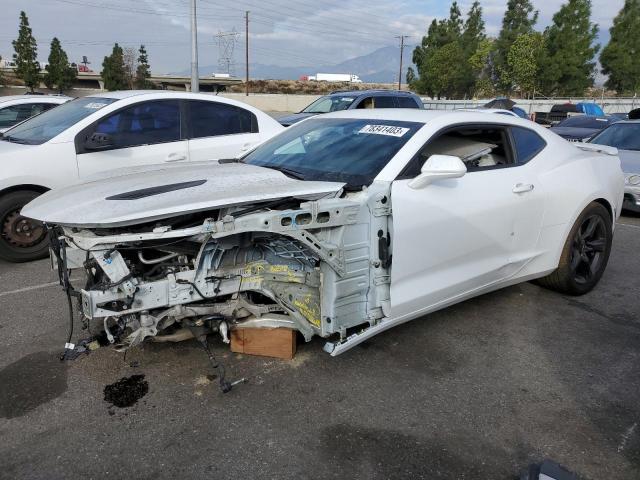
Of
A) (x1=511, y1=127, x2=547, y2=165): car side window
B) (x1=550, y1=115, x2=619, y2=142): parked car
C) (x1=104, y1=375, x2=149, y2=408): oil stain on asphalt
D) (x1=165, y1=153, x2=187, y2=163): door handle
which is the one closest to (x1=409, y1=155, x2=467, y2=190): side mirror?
(x1=511, y1=127, x2=547, y2=165): car side window

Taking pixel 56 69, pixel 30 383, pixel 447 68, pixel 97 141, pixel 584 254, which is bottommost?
pixel 30 383

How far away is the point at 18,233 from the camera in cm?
511

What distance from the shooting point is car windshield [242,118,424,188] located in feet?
10.6

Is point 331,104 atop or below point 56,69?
below

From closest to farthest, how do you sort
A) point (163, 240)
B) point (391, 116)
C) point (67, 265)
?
point (163, 240), point (67, 265), point (391, 116)

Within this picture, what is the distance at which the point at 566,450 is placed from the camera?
2.52 metres

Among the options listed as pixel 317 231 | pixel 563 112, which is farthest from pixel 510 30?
pixel 317 231

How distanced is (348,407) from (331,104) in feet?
32.6

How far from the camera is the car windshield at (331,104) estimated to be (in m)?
11.6

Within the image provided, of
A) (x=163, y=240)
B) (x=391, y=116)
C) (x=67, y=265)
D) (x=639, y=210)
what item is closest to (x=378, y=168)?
(x=391, y=116)

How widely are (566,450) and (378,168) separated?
1.80m

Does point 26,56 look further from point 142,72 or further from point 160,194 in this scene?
point 160,194

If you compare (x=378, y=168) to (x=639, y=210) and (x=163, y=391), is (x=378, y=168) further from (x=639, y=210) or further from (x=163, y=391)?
(x=639, y=210)

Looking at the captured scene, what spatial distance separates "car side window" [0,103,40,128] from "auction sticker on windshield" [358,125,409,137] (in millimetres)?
7776
